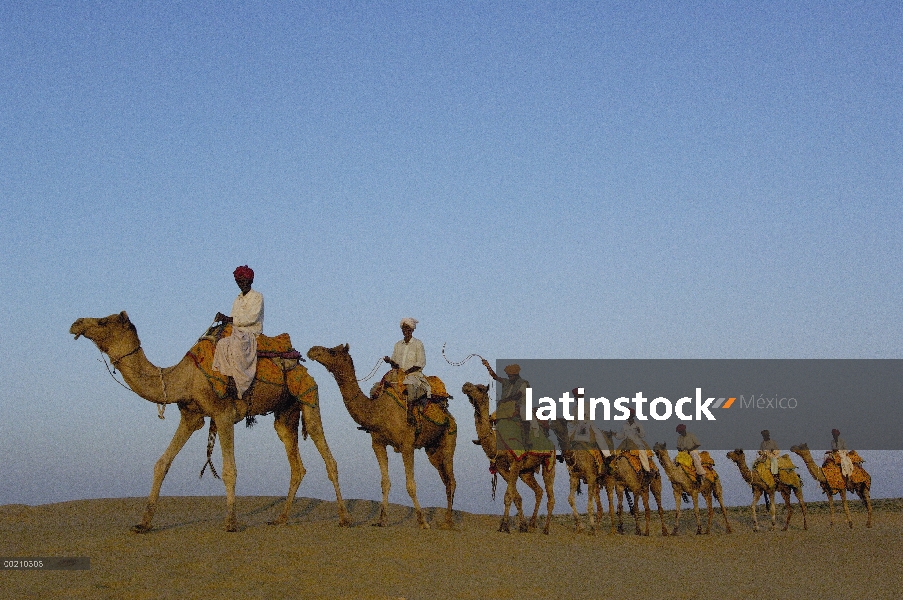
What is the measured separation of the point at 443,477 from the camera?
57.6 ft

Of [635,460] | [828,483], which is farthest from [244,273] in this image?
[828,483]

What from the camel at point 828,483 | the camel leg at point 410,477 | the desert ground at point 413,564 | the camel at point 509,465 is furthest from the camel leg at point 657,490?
the camel leg at point 410,477

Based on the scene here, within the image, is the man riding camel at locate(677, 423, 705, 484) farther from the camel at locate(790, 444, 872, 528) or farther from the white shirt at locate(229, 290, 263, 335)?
the white shirt at locate(229, 290, 263, 335)

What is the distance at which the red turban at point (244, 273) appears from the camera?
15.2 metres

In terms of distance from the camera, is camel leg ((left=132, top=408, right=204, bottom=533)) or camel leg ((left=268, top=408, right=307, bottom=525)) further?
camel leg ((left=268, top=408, right=307, bottom=525))

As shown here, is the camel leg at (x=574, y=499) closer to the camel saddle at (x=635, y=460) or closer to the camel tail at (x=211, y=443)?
the camel saddle at (x=635, y=460)

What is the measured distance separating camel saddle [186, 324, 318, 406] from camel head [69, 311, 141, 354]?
953 millimetres

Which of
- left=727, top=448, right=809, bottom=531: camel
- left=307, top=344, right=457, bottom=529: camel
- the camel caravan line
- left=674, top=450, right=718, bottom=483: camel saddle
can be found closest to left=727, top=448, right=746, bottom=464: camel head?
Answer: left=727, top=448, right=809, bottom=531: camel

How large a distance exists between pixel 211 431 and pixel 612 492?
9.47 meters

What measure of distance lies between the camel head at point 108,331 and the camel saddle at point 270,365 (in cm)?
95

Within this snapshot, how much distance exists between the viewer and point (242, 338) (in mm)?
14586

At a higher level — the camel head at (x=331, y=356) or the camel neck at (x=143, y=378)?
the camel head at (x=331, y=356)

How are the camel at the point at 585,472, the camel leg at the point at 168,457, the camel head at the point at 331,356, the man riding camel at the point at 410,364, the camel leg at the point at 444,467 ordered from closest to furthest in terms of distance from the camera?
the camel leg at the point at 168,457
the camel head at the point at 331,356
the man riding camel at the point at 410,364
the camel leg at the point at 444,467
the camel at the point at 585,472

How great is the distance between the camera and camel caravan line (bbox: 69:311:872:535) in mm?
14164
